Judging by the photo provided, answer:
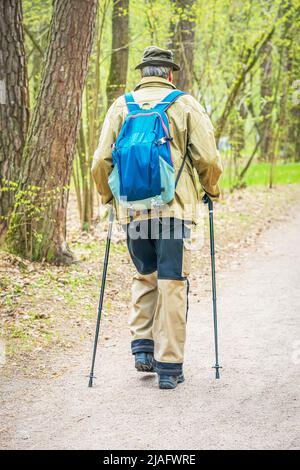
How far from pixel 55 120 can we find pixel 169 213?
3.47 metres

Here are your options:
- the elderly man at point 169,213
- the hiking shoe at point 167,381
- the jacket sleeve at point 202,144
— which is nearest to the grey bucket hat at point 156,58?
the elderly man at point 169,213

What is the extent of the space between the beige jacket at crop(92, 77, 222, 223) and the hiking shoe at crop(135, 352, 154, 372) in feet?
3.49

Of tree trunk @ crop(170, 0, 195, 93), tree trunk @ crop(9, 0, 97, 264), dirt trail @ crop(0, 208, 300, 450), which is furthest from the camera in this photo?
tree trunk @ crop(170, 0, 195, 93)

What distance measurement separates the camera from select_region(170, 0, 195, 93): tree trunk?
38.6ft

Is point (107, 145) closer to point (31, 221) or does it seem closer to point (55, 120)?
point (55, 120)

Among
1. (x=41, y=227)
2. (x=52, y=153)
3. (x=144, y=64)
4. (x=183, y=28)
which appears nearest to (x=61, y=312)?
(x=41, y=227)

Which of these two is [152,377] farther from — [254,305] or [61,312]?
[254,305]

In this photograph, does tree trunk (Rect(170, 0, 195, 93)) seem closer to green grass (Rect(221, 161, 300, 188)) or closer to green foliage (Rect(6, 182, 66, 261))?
green foliage (Rect(6, 182, 66, 261))

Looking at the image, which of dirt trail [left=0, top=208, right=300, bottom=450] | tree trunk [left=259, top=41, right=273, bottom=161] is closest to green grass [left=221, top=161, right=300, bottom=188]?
tree trunk [left=259, top=41, right=273, bottom=161]

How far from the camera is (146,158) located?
173 inches

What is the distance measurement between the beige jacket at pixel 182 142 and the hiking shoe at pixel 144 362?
106 centimetres

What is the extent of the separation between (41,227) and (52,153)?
928 mm

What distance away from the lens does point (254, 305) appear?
7145 millimetres

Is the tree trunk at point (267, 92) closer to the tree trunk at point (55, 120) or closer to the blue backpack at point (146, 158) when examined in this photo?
the tree trunk at point (55, 120)
